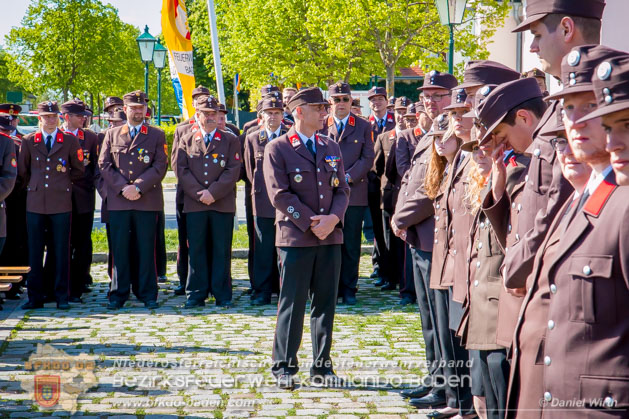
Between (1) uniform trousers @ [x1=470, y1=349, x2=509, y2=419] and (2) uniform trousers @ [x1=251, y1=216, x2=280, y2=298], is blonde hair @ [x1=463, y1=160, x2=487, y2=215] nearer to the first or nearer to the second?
(1) uniform trousers @ [x1=470, y1=349, x2=509, y2=419]

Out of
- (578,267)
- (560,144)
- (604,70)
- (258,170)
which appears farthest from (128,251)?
(604,70)

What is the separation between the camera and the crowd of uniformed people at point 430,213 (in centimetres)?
288

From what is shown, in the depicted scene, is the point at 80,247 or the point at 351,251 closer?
the point at 351,251

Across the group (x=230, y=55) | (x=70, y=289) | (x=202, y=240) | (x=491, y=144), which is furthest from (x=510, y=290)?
(x=230, y=55)

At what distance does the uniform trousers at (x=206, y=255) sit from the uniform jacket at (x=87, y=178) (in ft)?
4.82

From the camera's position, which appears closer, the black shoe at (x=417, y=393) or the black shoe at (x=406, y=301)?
the black shoe at (x=417, y=393)

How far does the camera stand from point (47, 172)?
33.7ft

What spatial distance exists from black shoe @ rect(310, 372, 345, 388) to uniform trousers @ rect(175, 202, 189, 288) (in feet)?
15.5

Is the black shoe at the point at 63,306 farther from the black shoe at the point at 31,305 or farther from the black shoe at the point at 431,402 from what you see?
the black shoe at the point at 431,402

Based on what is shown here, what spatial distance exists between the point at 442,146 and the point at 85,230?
649 centimetres

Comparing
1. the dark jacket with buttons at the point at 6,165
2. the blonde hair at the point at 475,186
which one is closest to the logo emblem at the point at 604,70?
the blonde hair at the point at 475,186

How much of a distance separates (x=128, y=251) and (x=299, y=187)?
13.3 feet

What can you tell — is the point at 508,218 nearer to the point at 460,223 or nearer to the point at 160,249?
the point at 460,223

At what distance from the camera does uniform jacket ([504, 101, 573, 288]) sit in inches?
136
